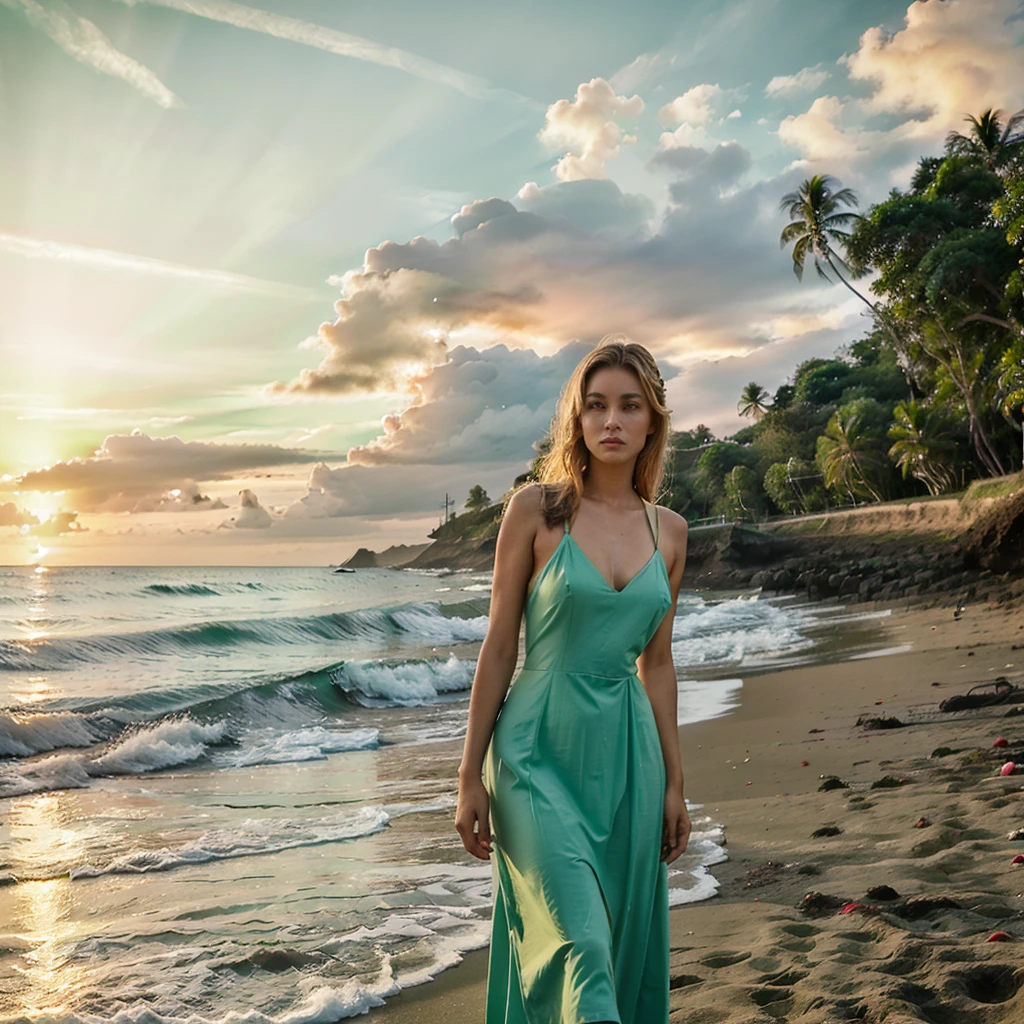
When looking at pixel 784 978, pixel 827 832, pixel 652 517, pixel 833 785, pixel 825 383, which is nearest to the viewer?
pixel 652 517

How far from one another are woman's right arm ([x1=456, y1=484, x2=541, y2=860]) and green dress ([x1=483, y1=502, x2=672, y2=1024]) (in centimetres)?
3

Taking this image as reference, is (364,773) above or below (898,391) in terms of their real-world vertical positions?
below

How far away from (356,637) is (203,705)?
1298 centimetres

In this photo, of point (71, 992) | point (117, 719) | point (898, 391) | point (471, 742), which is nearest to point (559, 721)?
point (471, 742)

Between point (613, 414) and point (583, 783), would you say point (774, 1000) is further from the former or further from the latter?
point (613, 414)

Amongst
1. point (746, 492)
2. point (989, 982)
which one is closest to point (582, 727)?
point (989, 982)

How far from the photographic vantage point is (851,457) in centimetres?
4866

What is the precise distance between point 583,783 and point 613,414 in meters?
0.98

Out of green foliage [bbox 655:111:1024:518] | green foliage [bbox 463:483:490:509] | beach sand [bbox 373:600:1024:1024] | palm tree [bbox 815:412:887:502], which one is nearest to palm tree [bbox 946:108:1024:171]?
green foliage [bbox 655:111:1024:518]

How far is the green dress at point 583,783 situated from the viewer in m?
2.26

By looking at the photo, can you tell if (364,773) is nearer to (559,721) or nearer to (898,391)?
(559,721)

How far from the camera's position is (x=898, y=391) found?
58.3 metres

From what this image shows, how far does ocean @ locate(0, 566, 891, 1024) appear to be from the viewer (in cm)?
406

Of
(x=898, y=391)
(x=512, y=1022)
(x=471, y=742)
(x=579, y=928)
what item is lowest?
(x=512, y=1022)
